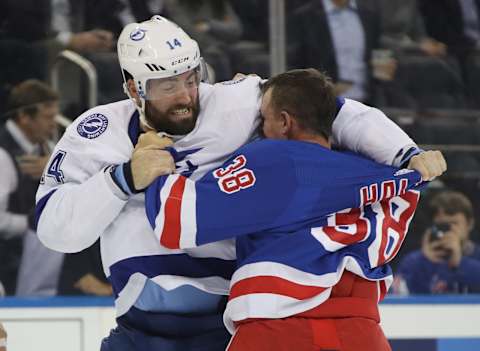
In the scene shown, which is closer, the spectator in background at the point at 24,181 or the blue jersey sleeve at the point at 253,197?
the blue jersey sleeve at the point at 253,197

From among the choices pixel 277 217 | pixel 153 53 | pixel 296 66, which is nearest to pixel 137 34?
pixel 153 53

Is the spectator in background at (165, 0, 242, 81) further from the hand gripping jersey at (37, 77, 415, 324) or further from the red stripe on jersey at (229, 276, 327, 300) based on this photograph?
the red stripe on jersey at (229, 276, 327, 300)

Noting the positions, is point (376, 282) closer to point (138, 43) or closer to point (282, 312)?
point (282, 312)

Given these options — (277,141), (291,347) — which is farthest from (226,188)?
(291,347)

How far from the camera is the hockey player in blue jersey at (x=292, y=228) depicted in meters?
2.26

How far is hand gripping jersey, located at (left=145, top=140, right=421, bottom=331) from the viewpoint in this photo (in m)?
2.26

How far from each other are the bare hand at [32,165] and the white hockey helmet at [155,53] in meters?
1.63

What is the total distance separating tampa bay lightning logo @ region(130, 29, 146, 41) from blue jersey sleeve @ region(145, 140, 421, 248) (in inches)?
13.0

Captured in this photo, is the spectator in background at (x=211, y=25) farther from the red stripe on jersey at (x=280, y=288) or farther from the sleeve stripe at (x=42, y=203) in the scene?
the red stripe on jersey at (x=280, y=288)

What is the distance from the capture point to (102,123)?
2.46 meters

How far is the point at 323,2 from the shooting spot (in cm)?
454

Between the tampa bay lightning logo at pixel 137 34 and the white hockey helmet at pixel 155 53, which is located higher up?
the tampa bay lightning logo at pixel 137 34

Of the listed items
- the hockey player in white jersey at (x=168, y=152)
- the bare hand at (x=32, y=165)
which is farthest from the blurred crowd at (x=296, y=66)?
the hockey player in white jersey at (x=168, y=152)

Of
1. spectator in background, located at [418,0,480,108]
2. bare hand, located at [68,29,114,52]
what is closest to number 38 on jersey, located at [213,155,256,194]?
bare hand, located at [68,29,114,52]
